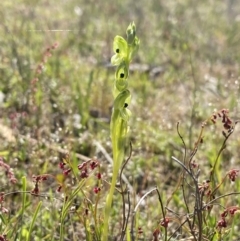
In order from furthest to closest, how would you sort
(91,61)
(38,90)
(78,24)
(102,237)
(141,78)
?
(78,24)
(91,61)
(141,78)
(38,90)
(102,237)

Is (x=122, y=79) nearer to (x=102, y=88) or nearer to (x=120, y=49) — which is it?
(x=120, y=49)

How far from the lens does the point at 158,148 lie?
3326 millimetres

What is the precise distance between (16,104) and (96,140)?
0.73m

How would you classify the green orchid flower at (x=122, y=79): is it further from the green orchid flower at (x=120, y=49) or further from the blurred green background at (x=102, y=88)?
the blurred green background at (x=102, y=88)

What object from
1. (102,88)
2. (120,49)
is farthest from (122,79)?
(102,88)

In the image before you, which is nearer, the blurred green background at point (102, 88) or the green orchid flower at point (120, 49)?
the green orchid flower at point (120, 49)

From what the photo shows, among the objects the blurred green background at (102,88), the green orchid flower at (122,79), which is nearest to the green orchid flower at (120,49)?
the green orchid flower at (122,79)

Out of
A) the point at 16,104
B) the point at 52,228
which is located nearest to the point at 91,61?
the point at 16,104

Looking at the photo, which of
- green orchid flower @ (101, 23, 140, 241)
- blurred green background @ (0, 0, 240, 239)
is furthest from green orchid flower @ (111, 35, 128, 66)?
blurred green background @ (0, 0, 240, 239)

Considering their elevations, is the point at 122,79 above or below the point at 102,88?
above

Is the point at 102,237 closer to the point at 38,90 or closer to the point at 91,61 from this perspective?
the point at 38,90

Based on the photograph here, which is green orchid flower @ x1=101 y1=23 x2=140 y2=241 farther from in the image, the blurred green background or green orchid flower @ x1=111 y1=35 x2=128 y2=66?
the blurred green background

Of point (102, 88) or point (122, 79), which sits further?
point (102, 88)

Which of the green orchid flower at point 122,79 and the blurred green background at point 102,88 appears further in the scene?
the blurred green background at point 102,88
